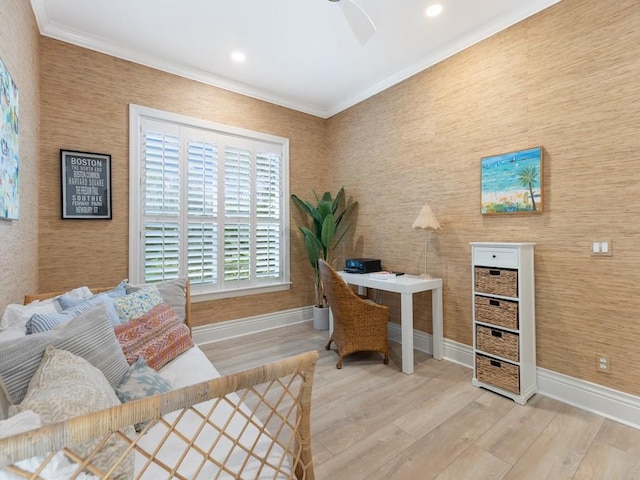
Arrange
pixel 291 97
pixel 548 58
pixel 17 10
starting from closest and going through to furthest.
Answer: pixel 17 10 < pixel 548 58 < pixel 291 97

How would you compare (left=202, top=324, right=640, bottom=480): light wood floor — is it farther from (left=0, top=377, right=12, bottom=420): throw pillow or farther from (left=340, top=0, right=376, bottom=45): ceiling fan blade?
(left=340, top=0, right=376, bottom=45): ceiling fan blade

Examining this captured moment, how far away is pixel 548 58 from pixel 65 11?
12.5 feet

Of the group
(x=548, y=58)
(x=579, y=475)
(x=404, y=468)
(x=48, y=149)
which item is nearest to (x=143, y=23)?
(x=48, y=149)

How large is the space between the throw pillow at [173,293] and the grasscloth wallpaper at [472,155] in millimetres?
904

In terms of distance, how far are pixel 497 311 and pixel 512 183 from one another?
104 centimetres

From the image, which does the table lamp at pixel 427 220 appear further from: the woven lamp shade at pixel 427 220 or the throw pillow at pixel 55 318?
the throw pillow at pixel 55 318

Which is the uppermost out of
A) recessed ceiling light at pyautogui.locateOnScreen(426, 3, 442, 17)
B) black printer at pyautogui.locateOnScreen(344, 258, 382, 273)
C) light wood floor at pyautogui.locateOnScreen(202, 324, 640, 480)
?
recessed ceiling light at pyautogui.locateOnScreen(426, 3, 442, 17)

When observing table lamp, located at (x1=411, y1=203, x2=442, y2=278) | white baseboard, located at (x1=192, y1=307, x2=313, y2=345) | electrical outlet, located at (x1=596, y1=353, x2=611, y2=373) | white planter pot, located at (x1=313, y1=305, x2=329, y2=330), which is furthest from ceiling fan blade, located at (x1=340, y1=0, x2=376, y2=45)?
white baseboard, located at (x1=192, y1=307, x2=313, y2=345)

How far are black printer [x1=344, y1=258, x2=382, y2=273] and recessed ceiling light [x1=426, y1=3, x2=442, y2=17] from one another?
2306mm

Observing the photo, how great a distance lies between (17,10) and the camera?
191cm

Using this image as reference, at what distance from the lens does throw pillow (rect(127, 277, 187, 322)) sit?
2.29 m

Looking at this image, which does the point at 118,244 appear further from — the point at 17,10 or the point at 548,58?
the point at 548,58

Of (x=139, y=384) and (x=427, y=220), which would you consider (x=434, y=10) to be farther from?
(x=139, y=384)

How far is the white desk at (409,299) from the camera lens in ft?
8.81
